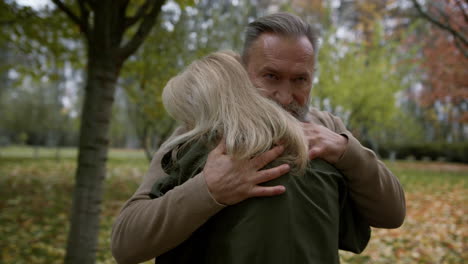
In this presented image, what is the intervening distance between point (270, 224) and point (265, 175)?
0.51 ft

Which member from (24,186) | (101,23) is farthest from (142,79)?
(24,186)

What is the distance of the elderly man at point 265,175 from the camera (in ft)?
3.48

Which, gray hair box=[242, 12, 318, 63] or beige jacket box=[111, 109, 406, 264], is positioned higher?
gray hair box=[242, 12, 318, 63]

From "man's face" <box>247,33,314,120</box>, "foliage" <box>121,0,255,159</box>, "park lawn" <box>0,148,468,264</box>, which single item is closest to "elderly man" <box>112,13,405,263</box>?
"man's face" <box>247,33,314,120</box>

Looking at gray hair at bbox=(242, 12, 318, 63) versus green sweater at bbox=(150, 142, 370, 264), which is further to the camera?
gray hair at bbox=(242, 12, 318, 63)

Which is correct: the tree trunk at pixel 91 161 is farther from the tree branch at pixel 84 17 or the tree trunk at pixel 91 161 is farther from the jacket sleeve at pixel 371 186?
the jacket sleeve at pixel 371 186

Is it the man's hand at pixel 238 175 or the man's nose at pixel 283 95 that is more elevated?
the man's nose at pixel 283 95

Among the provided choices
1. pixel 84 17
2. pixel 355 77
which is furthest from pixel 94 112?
pixel 355 77

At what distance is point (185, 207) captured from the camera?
41.1 inches

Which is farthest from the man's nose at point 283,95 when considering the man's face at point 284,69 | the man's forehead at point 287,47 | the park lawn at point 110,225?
the park lawn at point 110,225

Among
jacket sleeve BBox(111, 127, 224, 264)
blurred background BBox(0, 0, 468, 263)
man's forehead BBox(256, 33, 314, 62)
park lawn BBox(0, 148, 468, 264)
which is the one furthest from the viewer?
blurred background BBox(0, 0, 468, 263)

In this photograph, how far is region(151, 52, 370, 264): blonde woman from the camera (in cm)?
106

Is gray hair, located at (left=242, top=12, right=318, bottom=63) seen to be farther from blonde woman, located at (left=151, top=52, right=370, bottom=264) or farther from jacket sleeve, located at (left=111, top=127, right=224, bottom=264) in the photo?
jacket sleeve, located at (left=111, top=127, right=224, bottom=264)

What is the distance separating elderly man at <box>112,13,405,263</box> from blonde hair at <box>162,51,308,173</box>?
0.06 m
